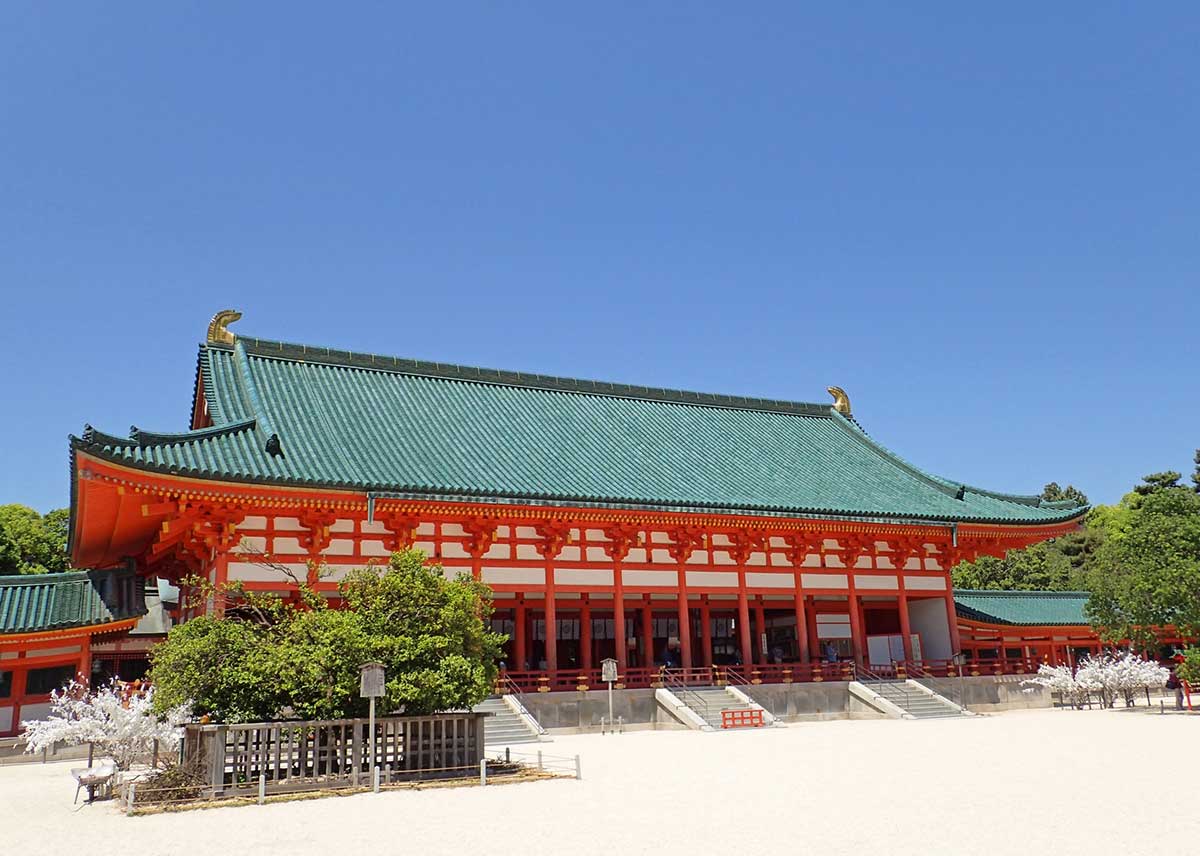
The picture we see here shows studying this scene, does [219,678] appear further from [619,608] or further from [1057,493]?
[1057,493]

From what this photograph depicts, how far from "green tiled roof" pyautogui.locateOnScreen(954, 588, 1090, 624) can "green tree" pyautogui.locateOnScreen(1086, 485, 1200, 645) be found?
8.97 meters

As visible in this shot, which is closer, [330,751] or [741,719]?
[330,751]

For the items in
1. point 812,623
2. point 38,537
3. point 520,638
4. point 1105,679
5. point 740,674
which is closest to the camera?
point 520,638

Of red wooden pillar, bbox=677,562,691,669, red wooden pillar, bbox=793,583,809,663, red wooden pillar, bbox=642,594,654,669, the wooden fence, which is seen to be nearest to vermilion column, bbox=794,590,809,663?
red wooden pillar, bbox=793,583,809,663

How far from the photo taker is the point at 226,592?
60.9 ft

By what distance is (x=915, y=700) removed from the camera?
2441 centimetres

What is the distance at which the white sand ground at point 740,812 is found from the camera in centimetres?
848

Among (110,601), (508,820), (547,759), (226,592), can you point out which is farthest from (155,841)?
(110,601)

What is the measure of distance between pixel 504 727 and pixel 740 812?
387 inches

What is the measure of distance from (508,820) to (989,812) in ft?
16.5

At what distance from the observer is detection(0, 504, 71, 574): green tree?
141ft

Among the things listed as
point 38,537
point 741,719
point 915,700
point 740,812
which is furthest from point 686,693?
point 38,537

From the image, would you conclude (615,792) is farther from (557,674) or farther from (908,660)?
(908,660)

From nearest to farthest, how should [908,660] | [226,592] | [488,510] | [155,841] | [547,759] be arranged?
[155,841], [547,759], [226,592], [488,510], [908,660]
